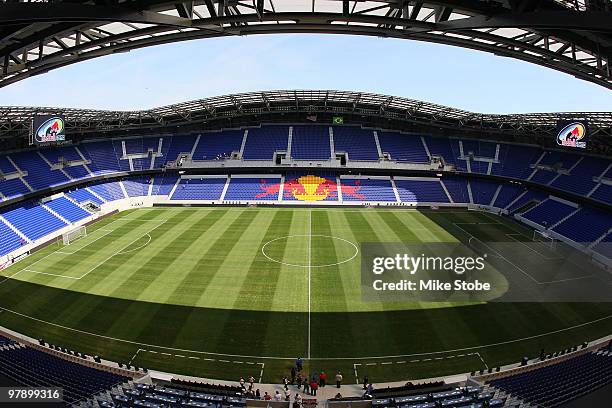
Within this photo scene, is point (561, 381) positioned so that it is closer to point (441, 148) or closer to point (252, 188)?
point (252, 188)

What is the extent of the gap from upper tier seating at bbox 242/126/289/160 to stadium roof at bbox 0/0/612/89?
165 feet

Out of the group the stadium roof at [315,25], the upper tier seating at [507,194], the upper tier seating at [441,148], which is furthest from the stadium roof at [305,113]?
the stadium roof at [315,25]

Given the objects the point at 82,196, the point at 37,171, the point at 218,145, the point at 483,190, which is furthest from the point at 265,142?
the point at 483,190

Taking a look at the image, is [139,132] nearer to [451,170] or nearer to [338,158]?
[338,158]

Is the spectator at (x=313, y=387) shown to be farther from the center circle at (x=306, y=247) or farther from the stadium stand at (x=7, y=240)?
the stadium stand at (x=7, y=240)

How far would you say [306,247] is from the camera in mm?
35188

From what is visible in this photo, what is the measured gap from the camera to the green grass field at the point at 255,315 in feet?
62.3

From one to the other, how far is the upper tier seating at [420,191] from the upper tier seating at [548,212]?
12.6m

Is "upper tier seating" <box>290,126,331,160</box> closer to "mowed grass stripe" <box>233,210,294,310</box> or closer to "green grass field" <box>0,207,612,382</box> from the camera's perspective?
"green grass field" <box>0,207,612,382</box>

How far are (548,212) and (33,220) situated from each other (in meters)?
62.5

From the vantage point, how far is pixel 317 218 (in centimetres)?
4775

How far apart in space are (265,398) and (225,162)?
2049 inches

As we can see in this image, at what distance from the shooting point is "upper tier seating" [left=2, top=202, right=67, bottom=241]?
38.8 m

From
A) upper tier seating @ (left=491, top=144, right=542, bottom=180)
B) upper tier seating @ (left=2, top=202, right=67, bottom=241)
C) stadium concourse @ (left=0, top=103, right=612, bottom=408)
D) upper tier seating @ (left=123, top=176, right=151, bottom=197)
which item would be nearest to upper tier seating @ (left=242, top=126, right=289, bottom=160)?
stadium concourse @ (left=0, top=103, right=612, bottom=408)
